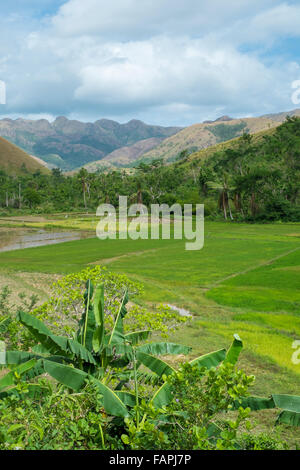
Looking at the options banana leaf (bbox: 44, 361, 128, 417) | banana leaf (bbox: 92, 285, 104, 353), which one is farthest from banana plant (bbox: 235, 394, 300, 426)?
banana leaf (bbox: 92, 285, 104, 353)

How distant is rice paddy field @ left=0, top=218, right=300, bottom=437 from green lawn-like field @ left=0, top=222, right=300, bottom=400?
27 mm

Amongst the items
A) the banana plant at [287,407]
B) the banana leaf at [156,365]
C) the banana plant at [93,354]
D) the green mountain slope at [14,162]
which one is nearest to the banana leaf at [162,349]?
the banana plant at [93,354]

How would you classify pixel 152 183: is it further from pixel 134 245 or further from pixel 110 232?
pixel 134 245

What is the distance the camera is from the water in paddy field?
39.6m

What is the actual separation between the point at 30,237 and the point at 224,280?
1194 inches

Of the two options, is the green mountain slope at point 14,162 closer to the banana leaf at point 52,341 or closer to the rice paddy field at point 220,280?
the rice paddy field at point 220,280

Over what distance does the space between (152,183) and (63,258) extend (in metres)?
56.8

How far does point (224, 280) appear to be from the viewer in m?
22.1

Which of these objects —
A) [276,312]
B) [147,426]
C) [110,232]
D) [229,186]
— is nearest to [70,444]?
[147,426]

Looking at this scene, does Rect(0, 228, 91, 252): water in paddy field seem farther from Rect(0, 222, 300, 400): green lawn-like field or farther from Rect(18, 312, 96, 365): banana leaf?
Rect(18, 312, 96, 365): banana leaf

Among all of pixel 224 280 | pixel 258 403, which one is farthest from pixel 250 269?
pixel 258 403

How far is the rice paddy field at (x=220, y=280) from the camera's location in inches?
451

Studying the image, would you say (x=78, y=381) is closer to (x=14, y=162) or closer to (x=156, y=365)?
(x=156, y=365)

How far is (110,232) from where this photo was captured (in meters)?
49.9
